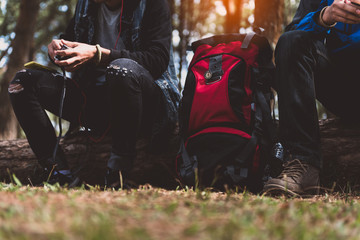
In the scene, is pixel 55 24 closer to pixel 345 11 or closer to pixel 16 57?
pixel 16 57

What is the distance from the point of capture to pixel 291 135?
79.5 inches

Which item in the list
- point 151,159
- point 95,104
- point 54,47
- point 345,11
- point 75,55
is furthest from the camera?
point 151,159

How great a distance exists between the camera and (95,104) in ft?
8.77

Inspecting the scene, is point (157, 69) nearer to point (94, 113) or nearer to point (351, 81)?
point (94, 113)

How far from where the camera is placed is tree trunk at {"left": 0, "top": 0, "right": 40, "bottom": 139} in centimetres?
610

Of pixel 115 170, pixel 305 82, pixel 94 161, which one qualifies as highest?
pixel 305 82

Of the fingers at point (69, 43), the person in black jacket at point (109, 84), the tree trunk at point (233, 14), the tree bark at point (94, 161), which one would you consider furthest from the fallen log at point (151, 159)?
the tree trunk at point (233, 14)

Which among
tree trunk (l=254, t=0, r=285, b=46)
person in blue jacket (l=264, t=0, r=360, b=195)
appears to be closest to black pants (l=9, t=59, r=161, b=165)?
person in blue jacket (l=264, t=0, r=360, b=195)

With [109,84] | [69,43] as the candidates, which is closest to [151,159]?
[109,84]

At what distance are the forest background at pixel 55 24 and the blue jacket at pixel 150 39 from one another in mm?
1263

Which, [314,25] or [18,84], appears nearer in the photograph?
[314,25]

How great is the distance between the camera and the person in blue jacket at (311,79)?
6.47 ft

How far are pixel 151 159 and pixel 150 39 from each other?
1076 mm

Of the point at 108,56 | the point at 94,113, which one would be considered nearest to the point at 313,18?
the point at 108,56
